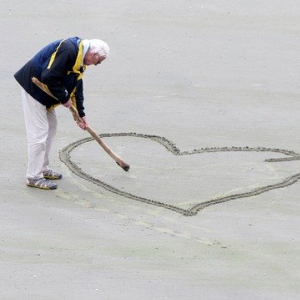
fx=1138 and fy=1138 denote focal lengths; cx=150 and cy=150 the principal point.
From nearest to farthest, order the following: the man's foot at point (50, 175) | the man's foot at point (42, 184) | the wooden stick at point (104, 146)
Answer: the man's foot at point (42, 184) → the wooden stick at point (104, 146) → the man's foot at point (50, 175)

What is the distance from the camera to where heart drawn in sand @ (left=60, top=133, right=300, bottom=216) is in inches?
422

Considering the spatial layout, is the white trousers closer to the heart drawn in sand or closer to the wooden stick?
the wooden stick

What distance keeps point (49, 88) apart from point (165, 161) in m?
1.72

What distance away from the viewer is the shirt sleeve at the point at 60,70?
10305mm

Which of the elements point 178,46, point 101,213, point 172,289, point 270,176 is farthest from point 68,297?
point 178,46

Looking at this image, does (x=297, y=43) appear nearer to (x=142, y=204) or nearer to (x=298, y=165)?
(x=298, y=165)

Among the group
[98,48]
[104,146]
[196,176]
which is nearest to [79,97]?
[104,146]

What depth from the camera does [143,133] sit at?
12375 mm

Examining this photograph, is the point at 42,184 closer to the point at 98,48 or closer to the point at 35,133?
the point at 35,133

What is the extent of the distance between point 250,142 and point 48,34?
3763 millimetres

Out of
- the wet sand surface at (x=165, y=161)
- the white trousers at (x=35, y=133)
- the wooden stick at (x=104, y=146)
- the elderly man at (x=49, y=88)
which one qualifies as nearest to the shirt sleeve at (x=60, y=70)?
the elderly man at (x=49, y=88)

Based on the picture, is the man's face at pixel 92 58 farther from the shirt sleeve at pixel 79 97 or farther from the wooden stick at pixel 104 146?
the wooden stick at pixel 104 146

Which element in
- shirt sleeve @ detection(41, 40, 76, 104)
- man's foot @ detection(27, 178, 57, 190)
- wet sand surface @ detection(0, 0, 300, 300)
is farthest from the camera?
man's foot @ detection(27, 178, 57, 190)

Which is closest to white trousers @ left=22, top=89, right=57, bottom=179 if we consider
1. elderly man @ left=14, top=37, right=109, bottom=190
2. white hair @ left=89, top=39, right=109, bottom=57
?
elderly man @ left=14, top=37, right=109, bottom=190
